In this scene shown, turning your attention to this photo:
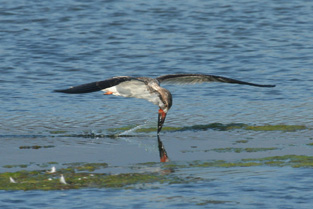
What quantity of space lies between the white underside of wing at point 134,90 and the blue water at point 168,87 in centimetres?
73

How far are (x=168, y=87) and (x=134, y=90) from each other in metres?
4.51

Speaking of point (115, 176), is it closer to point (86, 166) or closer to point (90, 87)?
point (86, 166)

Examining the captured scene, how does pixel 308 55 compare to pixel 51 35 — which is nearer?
pixel 308 55

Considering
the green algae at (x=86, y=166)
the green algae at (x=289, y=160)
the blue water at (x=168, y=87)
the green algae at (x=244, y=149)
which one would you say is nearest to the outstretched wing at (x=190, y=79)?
the blue water at (x=168, y=87)

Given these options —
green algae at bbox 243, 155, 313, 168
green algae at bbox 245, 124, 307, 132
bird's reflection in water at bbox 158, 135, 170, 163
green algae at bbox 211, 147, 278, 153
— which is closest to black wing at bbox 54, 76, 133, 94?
bird's reflection in water at bbox 158, 135, 170, 163

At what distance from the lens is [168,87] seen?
18.4 m

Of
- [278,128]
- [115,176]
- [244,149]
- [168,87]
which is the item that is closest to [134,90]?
[244,149]

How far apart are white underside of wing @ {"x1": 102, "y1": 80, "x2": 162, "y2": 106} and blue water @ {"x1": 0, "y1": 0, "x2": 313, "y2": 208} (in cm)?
73

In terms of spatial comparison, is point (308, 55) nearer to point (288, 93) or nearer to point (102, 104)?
point (288, 93)

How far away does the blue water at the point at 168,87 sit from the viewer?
9.96m

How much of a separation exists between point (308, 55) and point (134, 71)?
549 cm

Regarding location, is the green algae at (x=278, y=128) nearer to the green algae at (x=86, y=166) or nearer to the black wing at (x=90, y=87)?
the black wing at (x=90, y=87)

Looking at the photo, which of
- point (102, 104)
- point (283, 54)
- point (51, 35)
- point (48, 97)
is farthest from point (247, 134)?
point (51, 35)

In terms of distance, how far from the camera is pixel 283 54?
875 inches
